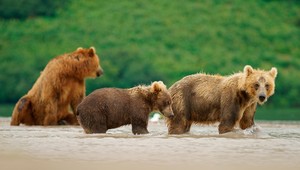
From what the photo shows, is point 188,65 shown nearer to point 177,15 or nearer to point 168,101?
point 177,15

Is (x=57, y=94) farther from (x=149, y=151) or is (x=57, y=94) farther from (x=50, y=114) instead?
(x=149, y=151)

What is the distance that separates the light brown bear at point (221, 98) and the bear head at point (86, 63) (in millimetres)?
2963

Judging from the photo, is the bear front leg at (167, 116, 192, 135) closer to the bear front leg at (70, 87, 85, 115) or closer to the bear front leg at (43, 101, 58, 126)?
the bear front leg at (70, 87, 85, 115)

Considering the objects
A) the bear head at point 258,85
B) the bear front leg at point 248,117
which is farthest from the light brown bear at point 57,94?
the bear head at point 258,85

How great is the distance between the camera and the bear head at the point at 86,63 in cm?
1364

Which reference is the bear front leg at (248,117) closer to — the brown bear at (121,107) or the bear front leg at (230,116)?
the bear front leg at (230,116)

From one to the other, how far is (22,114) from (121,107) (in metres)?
3.33

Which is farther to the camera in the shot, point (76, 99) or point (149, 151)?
point (76, 99)

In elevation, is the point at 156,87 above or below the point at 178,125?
above

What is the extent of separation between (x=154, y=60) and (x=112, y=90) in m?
22.2

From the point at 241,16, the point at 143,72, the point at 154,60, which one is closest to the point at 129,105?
the point at 143,72

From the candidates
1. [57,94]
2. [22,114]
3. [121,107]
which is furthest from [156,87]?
[22,114]

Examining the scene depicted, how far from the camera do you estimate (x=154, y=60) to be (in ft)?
108

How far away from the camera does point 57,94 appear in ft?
44.3
